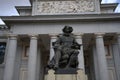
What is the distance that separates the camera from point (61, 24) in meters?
22.0

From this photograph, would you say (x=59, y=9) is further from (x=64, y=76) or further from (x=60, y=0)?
(x=64, y=76)

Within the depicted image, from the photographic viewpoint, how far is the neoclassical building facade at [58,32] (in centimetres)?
2034

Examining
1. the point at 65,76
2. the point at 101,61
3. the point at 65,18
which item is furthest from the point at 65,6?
the point at 65,76

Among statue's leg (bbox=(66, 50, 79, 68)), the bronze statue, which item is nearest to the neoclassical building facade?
the bronze statue

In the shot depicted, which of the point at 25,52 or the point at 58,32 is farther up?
the point at 58,32

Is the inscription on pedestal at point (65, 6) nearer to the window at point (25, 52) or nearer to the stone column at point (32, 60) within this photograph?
the stone column at point (32, 60)

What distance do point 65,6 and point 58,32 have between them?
367cm

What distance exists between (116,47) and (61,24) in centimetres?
743

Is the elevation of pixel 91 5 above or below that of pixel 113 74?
above

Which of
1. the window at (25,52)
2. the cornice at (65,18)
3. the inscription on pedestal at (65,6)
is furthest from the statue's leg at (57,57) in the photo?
the window at (25,52)

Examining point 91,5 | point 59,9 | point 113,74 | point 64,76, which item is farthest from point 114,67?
point 64,76

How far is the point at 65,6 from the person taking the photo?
908 inches

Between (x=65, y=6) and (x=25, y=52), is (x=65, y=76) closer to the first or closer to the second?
(x=65, y=6)

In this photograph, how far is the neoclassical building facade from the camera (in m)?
20.3
